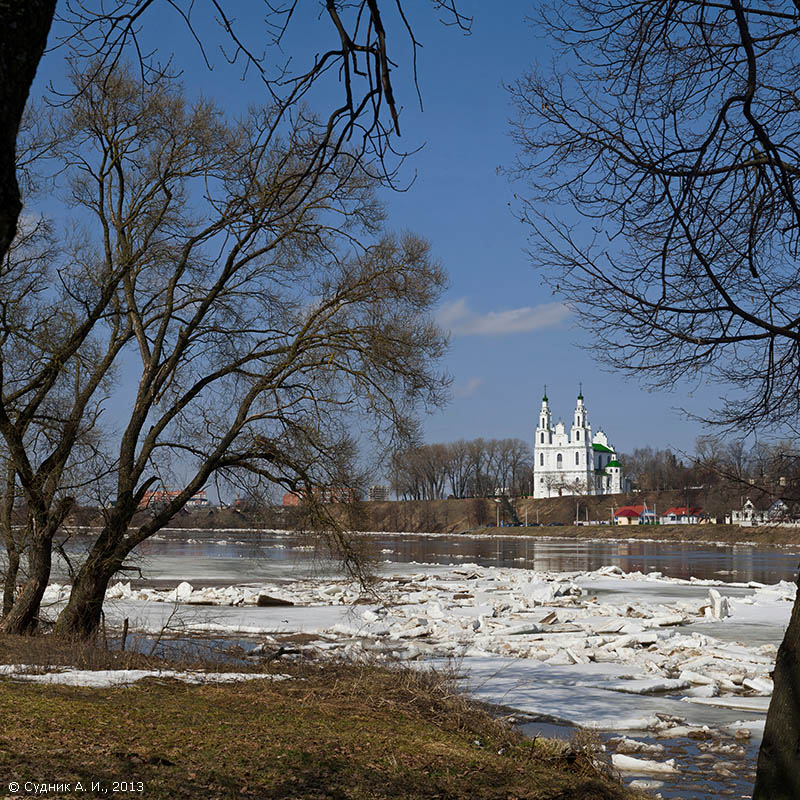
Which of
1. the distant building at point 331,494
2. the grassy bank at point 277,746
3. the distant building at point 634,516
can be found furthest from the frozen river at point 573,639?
the distant building at point 634,516

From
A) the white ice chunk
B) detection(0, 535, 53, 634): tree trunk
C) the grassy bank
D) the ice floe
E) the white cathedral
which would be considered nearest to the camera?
the grassy bank

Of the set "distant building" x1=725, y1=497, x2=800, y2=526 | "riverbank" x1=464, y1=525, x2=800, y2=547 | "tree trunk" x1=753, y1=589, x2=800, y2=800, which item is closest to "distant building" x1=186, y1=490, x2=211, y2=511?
"distant building" x1=725, y1=497, x2=800, y2=526

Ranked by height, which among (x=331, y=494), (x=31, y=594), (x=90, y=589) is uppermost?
(x=331, y=494)

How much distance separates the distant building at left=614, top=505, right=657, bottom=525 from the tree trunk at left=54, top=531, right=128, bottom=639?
126 meters

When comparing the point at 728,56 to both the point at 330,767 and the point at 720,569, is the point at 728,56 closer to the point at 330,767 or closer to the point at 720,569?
the point at 330,767

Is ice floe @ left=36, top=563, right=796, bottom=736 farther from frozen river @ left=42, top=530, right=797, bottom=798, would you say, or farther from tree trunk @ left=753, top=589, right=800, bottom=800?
tree trunk @ left=753, top=589, right=800, bottom=800

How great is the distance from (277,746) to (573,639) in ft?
40.7

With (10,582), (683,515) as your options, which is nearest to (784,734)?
(10,582)

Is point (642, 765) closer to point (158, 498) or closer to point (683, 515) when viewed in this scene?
point (158, 498)

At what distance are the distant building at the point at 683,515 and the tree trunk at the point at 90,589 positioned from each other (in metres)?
120

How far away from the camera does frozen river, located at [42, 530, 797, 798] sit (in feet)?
33.0

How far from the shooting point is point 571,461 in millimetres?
169625

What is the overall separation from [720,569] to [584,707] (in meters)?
39.6

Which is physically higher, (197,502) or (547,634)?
(197,502)
